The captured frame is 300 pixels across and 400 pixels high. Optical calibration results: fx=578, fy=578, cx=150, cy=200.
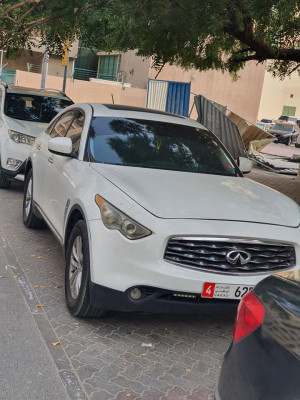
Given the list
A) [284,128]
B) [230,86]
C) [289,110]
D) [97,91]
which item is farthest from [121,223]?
[289,110]

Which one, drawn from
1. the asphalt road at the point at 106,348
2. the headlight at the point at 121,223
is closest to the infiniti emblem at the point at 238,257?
the asphalt road at the point at 106,348

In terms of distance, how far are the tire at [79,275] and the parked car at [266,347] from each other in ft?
6.88

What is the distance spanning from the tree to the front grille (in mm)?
3237

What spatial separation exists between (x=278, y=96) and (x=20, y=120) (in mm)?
55160

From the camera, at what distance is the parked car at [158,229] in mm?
4188

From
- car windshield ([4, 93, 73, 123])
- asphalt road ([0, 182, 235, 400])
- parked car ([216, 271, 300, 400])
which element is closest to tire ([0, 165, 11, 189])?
car windshield ([4, 93, 73, 123])

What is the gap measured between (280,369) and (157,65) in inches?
373

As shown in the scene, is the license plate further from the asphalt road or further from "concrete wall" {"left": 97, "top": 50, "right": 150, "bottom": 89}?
"concrete wall" {"left": 97, "top": 50, "right": 150, "bottom": 89}

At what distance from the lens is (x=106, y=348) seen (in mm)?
4258

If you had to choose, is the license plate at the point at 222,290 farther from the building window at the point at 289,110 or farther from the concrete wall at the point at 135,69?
the building window at the point at 289,110

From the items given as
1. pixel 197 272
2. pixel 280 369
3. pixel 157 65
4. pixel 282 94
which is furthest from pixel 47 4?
pixel 282 94

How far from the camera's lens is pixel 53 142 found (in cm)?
557

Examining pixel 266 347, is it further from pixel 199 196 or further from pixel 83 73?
pixel 83 73

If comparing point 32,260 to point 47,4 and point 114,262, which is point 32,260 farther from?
point 47,4
